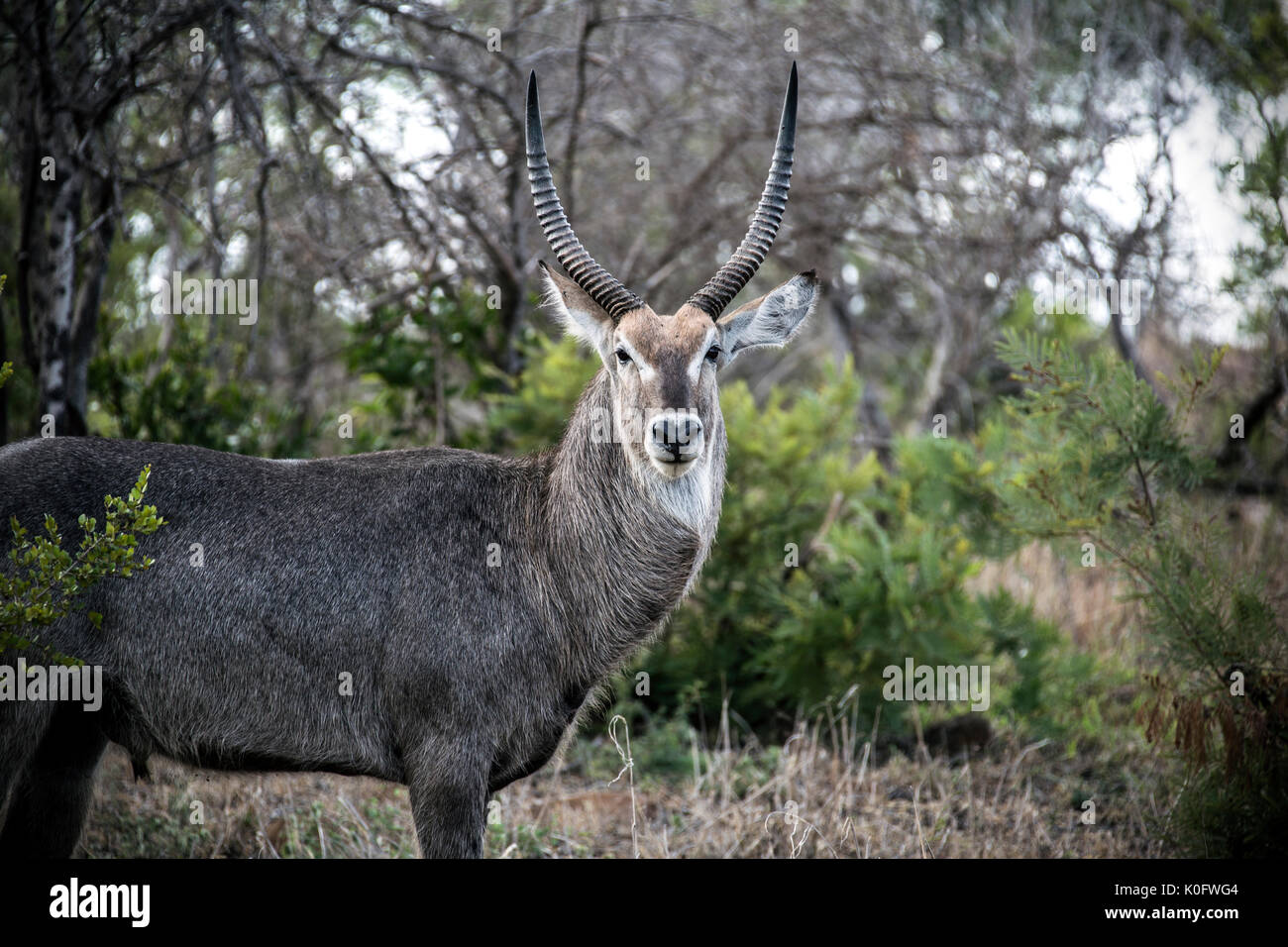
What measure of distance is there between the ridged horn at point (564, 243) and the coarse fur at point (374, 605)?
0.14 metres

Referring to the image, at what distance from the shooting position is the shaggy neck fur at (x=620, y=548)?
15.3 ft

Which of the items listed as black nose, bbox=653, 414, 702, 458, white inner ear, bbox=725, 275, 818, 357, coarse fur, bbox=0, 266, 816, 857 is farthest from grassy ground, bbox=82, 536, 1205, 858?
white inner ear, bbox=725, 275, 818, 357

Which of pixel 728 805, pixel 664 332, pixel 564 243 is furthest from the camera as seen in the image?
pixel 728 805

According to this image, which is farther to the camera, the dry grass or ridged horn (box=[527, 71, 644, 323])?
the dry grass

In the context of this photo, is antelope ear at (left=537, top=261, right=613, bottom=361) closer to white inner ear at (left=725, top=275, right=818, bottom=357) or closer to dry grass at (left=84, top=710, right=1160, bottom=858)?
white inner ear at (left=725, top=275, right=818, bottom=357)

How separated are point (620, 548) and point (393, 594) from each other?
96cm

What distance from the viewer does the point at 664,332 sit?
4.67 m

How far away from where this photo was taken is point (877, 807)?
250 inches

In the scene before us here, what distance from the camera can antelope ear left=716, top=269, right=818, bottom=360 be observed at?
16.5ft

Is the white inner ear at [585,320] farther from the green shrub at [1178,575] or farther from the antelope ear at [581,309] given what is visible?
the green shrub at [1178,575]

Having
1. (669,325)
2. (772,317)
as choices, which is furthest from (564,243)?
(772,317)

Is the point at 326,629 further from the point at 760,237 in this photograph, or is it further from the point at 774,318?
the point at 760,237

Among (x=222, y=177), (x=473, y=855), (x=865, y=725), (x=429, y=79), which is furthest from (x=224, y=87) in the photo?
(x=865, y=725)

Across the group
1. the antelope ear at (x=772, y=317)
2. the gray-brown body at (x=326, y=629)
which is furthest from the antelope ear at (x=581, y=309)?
the gray-brown body at (x=326, y=629)
